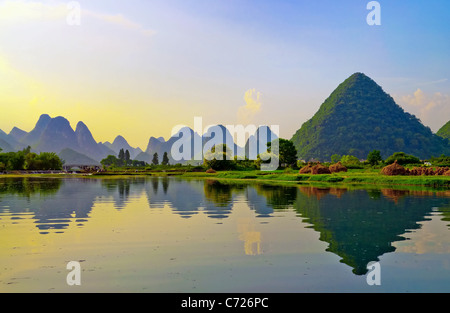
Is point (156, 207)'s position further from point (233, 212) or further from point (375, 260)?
point (375, 260)

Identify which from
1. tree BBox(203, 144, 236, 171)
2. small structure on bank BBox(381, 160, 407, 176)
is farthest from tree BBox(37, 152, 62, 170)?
small structure on bank BBox(381, 160, 407, 176)

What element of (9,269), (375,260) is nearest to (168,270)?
(9,269)

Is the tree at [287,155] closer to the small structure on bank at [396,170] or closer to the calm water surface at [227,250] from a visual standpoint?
the small structure on bank at [396,170]

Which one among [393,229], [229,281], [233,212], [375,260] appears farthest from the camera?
[233,212]

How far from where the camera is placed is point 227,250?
616 inches

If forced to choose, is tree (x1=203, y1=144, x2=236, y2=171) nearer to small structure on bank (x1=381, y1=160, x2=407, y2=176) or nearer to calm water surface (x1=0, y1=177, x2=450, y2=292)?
small structure on bank (x1=381, y1=160, x2=407, y2=176)

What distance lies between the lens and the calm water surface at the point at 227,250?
11.5 metres

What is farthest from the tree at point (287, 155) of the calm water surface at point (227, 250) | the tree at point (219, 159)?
the calm water surface at point (227, 250)

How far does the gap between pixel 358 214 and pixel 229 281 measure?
663 inches

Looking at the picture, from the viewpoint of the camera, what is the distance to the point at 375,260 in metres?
14.0

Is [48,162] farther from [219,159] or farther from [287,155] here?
[287,155]
